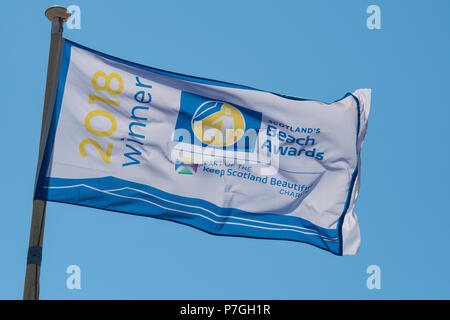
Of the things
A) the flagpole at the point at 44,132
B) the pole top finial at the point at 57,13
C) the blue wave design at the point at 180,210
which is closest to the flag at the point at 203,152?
the blue wave design at the point at 180,210

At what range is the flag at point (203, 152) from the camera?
33.5 feet

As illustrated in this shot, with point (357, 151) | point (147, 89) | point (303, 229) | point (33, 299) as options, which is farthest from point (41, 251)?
point (357, 151)

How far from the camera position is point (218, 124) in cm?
1161

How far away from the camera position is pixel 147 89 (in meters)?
11.0

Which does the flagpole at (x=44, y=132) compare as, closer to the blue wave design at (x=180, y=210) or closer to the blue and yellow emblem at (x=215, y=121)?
the blue wave design at (x=180, y=210)

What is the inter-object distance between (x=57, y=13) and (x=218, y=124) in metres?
3.12

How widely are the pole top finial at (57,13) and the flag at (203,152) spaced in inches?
24.6

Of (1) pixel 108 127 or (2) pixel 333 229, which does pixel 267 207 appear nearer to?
(2) pixel 333 229

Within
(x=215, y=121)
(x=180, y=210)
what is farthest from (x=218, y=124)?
(x=180, y=210)

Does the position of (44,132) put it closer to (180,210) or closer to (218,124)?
(180,210)

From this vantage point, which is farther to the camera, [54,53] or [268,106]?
[268,106]

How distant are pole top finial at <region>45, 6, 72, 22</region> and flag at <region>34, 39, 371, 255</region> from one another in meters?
0.62
